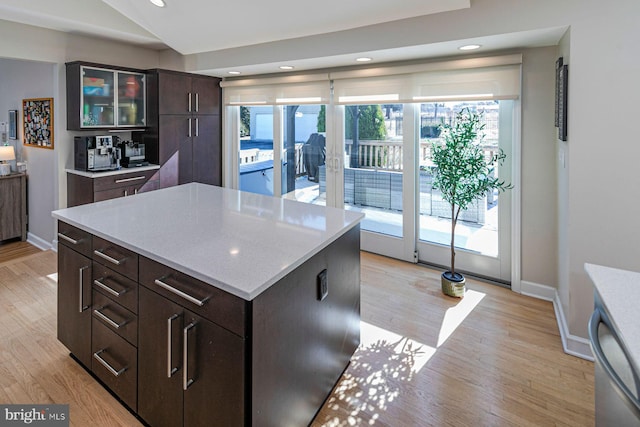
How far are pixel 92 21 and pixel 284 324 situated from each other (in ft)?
12.6

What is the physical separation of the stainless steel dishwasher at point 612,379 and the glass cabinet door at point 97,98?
4.59m

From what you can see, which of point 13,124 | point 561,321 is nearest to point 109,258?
point 561,321

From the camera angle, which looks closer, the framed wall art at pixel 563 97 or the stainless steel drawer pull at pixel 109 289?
the stainless steel drawer pull at pixel 109 289

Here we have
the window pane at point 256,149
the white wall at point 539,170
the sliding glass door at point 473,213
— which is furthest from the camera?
the window pane at point 256,149

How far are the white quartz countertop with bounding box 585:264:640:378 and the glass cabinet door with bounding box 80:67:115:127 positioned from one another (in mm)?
4535

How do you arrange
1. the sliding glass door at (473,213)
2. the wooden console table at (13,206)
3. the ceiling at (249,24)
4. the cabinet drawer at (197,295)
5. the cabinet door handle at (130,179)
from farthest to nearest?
the wooden console table at (13,206) < the cabinet door handle at (130,179) < the sliding glass door at (473,213) < the ceiling at (249,24) < the cabinet drawer at (197,295)

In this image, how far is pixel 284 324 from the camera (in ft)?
4.75

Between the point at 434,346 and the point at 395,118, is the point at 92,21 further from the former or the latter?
the point at 434,346

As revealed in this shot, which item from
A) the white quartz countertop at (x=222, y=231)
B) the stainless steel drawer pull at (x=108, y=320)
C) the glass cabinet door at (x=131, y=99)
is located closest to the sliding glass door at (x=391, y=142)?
the glass cabinet door at (x=131, y=99)

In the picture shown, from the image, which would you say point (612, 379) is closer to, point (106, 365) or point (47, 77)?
point (106, 365)

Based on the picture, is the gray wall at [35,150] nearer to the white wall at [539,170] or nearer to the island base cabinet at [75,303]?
the island base cabinet at [75,303]

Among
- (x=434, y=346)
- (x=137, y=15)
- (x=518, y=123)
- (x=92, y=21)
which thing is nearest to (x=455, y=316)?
(x=434, y=346)

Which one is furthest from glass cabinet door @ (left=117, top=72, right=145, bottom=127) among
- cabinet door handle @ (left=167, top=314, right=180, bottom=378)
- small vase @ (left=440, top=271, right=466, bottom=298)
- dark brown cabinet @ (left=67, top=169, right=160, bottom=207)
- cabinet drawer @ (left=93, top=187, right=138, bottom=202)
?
small vase @ (left=440, top=271, right=466, bottom=298)
